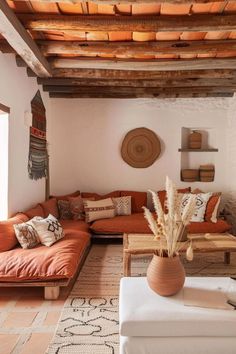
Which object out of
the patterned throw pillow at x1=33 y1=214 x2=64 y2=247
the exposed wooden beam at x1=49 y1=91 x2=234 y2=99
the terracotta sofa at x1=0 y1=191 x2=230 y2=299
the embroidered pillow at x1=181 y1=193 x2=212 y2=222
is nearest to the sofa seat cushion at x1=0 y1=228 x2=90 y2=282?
the terracotta sofa at x1=0 y1=191 x2=230 y2=299

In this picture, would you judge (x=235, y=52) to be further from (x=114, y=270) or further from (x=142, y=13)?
(x=114, y=270)

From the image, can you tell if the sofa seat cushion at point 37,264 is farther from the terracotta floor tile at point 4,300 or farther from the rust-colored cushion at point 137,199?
the rust-colored cushion at point 137,199

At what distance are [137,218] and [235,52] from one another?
275cm

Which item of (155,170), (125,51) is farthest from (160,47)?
(155,170)

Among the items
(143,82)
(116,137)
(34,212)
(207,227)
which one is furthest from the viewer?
(116,137)

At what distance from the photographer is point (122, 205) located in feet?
18.4

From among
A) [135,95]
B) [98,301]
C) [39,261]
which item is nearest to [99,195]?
[135,95]

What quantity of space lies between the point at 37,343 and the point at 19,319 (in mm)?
447

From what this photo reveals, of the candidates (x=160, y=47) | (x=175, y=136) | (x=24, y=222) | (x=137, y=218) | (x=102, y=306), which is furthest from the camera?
(x=175, y=136)

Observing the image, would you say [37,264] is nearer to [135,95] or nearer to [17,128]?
[17,128]

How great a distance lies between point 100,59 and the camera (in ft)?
13.3

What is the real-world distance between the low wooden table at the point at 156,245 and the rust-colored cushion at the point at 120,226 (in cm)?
97

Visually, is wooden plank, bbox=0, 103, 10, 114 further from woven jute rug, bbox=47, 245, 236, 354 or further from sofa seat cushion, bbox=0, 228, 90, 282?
woven jute rug, bbox=47, 245, 236, 354

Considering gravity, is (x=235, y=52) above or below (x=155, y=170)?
above
